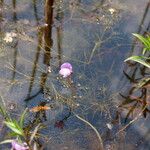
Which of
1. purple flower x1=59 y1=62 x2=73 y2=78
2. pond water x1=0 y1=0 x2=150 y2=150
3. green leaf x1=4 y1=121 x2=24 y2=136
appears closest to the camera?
green leaf x1=4 y1=121 x2=24 y2=136

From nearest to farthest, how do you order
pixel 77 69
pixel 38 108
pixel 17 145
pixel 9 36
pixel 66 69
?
pixel 17 145 < pixel 38 108 < pixel 66 69 < pixel 77 69 < pixel 9 36

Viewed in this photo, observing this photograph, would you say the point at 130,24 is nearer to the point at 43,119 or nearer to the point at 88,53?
the point at 88,53

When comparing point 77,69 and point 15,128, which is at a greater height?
point 77,69

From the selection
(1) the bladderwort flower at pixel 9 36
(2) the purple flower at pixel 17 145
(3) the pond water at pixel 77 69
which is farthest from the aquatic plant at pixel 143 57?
(2) the purple flower at pixel 17 145

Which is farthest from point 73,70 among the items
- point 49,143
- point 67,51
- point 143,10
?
point 143,10

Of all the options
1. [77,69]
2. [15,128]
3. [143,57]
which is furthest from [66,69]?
[15,128]

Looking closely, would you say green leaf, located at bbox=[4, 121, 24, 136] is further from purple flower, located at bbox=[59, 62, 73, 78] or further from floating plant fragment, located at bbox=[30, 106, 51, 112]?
purple flower, located at bbox=[59, 62, 73, 78]

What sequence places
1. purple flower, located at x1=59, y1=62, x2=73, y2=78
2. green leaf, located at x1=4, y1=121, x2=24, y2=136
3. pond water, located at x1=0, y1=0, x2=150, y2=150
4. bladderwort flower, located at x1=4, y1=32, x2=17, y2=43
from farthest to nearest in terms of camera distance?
bladderwort flower, located at x1=4, y1=32, x2=17, y2=43
purple flower, located at x1=59, y1=62, x2=73, y2=78
pond water, located at x1=0, y1=0, x2=150, y2=150
green leaf, located at x1=4, y1=121, x2=24, y2=136

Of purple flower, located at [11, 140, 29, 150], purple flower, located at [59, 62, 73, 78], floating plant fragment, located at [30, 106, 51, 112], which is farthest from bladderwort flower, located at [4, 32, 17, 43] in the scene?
purple flower, located at [11, 140, 29, 150]

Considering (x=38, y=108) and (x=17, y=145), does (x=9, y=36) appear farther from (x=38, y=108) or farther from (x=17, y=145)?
(x=17, y=145)
